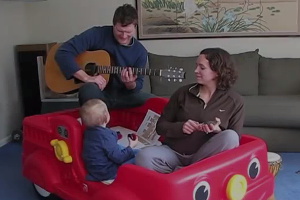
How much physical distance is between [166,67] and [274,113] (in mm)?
1046

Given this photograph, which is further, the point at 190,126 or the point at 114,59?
the point at 114,59

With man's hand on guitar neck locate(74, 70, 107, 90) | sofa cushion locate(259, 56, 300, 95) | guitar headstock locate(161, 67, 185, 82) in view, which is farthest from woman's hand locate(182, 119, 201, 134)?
sofa cushion locate(259, 56, 300, 95)

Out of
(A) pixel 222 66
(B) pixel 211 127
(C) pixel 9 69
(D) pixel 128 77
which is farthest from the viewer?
(C) pixel 9 69

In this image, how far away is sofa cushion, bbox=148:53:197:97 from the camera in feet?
12.6

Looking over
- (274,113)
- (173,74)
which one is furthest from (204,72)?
(274,113)

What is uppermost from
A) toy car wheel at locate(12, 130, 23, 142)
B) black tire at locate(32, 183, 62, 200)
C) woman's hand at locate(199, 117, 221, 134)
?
woman's hand at locate(199, 117, 221, 134)

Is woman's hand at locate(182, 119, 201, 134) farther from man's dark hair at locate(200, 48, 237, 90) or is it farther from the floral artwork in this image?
the floral artwork

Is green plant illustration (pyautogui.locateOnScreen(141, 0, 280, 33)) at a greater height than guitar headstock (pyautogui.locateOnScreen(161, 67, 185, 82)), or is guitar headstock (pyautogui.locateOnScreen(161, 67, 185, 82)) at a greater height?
green plant illustration (pyautogui.locateOnScreen(141, 0, 280, 33))

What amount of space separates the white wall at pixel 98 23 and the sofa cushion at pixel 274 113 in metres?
0.81

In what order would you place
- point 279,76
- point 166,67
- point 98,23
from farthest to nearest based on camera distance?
point 98,23 → point 166,67 → point 279,76

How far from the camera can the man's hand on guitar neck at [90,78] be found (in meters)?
2.79

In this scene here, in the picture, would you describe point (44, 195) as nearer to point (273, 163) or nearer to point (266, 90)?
point (273, 163)

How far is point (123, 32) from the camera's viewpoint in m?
2.77

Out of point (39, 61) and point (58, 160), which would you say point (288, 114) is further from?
point (39, 61)
